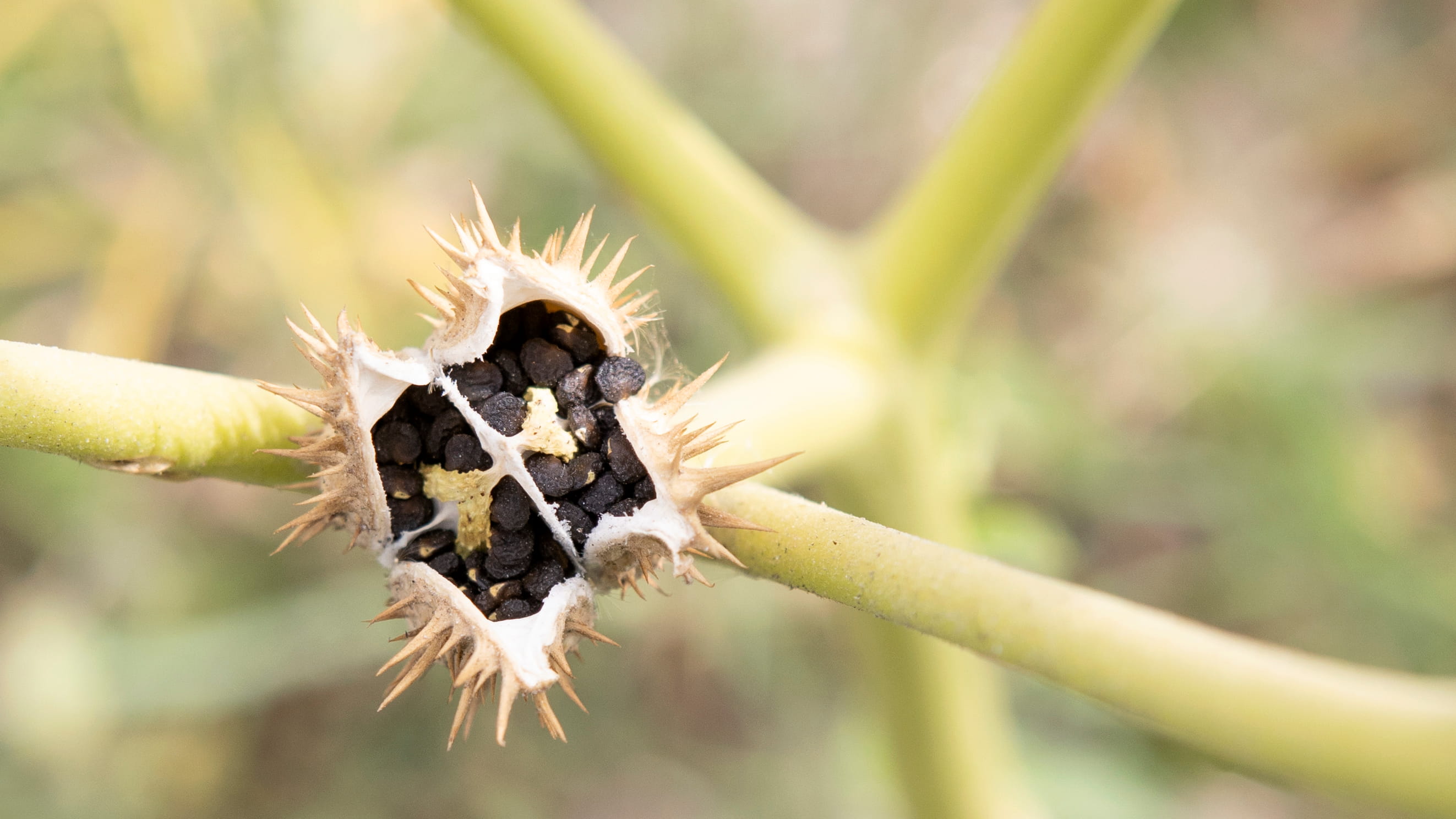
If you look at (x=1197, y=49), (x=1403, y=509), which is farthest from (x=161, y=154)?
(x=1403, y=509)

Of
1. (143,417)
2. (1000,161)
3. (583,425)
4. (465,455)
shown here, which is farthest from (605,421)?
(1000,161)

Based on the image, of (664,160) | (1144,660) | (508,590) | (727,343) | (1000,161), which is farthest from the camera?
(727,343)

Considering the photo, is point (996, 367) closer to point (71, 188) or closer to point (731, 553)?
point (731, 553)

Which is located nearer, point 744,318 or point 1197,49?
point 744,318

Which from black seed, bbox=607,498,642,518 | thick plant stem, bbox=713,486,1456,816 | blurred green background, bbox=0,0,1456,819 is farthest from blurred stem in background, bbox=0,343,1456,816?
blurred green background, bbox=0,0,1456,819

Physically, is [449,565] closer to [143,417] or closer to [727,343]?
[143,417]

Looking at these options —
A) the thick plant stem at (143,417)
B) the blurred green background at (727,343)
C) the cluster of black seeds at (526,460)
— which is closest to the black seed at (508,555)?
the cluster of black seeds at (526,460)

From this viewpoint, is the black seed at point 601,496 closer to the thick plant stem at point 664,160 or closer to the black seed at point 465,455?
the black seed at point 465,455
